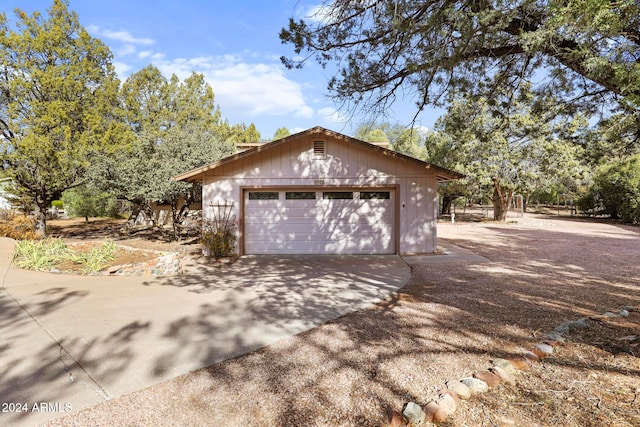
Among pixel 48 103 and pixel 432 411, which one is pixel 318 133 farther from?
pixel 48 103

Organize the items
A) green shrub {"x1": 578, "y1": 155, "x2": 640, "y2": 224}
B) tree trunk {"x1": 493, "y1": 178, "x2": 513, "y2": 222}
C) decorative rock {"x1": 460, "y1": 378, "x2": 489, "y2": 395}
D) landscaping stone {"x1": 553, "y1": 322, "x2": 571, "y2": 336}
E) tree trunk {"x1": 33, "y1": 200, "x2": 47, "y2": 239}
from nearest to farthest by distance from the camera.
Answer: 1. decorative rock {"x1": 460, "y1": 378, "x2": 489, "y2": 395}
2. landscaping stone {"x1": 553, "y1": 322, "x2": 571, "y2": 336}
3. tree trunk {"x1": 33, "y1": 200, "x2": 47, "y2": 239}
4. green shrub {"x1": 578, "y1": 155, "x2": 640, "y2": 224}
5. tree trunk {"x1": 493, "y1": 178, "x2": 513, "y2": 222}

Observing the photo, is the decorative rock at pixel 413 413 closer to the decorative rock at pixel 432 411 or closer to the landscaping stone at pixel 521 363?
the decorative rock at pixel 432 411

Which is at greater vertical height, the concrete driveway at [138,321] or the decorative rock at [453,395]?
the decorative rock at [453,395]

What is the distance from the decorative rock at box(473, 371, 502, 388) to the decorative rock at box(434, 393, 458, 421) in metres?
0.41

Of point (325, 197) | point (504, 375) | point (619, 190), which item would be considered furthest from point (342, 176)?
point (619, 190)

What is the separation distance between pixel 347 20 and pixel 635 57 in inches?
149

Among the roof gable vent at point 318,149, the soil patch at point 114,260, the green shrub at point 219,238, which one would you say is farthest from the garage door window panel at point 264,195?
the soil patch at point 114,260

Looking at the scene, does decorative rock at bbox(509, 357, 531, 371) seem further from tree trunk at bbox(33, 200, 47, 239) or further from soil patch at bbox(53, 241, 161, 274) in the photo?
tree trunk at bbox(33, 200, 47, 239)

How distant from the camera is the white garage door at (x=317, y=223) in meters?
9.84

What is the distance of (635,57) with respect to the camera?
3.70 meters

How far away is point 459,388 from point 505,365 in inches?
25.8

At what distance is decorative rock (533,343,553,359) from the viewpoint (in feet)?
10.4

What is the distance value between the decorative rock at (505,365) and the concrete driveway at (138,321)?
78.9 inches

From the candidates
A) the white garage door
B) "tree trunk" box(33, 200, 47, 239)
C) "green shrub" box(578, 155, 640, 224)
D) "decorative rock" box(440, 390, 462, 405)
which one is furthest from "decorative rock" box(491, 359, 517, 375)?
"green shrub" box(578, 155, 640, 224)
